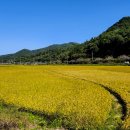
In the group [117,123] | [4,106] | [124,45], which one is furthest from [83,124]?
[124,45]

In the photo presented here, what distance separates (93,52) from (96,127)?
124 meters

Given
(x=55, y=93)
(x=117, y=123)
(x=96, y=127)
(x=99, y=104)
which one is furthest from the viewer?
(x=55, y=93)

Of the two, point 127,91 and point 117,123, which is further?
point 127,91

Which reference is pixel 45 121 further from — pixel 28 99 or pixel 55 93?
pixel 55 93

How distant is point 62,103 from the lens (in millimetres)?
19719

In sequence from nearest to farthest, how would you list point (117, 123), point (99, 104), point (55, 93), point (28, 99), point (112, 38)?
point (117, 123) → point (99, 104) → point (28, 99) → point (55, 93) → point (112, 38)

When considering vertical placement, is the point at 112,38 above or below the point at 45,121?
above

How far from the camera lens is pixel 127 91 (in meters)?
25.2

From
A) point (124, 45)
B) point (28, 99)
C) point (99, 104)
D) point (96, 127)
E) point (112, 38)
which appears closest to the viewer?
point (96, 127)

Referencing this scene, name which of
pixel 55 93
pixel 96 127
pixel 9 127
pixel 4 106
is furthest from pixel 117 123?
pixel 55 93

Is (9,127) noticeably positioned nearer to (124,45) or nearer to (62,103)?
(62,103)

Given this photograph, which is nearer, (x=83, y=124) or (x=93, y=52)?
(x=83, y=124)

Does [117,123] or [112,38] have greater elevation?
[112,38]

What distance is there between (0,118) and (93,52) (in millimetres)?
122820
